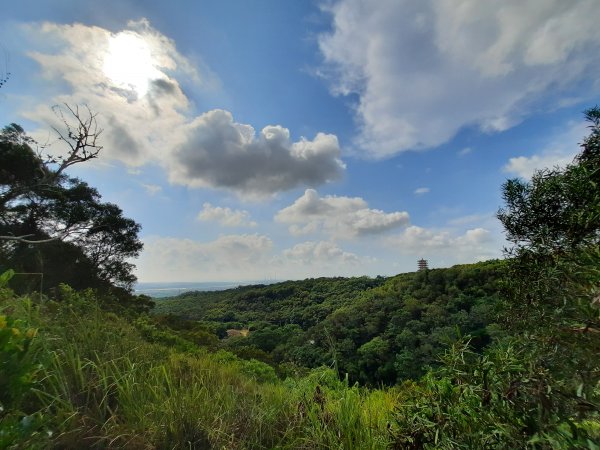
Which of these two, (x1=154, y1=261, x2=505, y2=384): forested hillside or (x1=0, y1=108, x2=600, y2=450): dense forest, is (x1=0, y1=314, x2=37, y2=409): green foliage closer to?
(x1=0, y1=108, x2=600, y2=450): dense forest

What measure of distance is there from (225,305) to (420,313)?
3870 cm

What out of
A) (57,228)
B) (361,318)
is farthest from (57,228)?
(361,318)

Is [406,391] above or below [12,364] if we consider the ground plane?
below

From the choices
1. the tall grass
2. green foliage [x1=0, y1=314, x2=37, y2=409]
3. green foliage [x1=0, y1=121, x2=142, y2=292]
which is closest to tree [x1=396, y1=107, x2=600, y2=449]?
the tall grass

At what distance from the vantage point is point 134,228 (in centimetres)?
2612

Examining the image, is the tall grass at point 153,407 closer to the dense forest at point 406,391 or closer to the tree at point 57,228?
the dense forest at point 406,391

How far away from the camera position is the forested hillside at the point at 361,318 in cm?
2514

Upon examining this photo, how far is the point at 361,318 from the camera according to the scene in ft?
129

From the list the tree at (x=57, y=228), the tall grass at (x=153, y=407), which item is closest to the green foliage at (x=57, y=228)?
the tree at (x=57, y=228)

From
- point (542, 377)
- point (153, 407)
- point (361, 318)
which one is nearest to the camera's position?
point (542, 377)

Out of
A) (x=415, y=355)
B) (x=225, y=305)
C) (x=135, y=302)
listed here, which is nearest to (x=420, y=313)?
(x=415, y=355)

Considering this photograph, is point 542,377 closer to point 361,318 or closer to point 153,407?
point 153,407

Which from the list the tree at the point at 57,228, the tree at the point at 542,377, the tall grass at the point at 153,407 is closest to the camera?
the tree at the point at 542,377

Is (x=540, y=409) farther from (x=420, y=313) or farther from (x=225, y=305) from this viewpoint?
(x=225, y=305)
